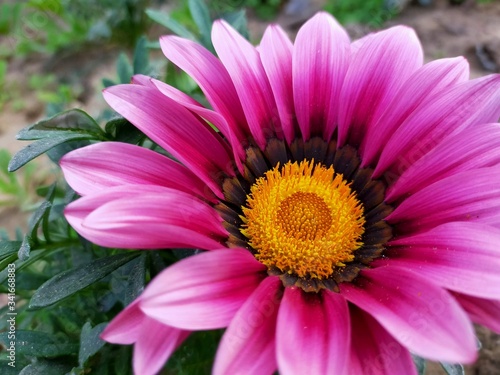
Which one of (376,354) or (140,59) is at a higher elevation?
(140,59)

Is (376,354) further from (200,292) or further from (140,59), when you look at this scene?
(140,59)

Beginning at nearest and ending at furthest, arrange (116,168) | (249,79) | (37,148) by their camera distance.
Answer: (116,168), (37,148), (249,79)

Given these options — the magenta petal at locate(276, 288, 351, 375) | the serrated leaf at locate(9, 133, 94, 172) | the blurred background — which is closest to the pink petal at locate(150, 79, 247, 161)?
the serrated leaf at locate(9, 133, 94, 172)

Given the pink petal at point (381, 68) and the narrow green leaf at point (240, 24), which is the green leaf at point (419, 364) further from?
the narrow green leaf at point (240, 24)

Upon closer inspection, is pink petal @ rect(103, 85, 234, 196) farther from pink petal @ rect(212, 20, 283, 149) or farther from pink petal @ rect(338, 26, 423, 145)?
pink petal @ rect(338, 26, 423, 145)

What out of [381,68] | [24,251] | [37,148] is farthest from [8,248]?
[381,68]

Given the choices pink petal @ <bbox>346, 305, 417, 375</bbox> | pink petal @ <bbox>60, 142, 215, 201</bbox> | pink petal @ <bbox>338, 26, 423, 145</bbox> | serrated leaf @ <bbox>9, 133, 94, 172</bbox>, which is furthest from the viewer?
pink petal @ <bbox>338, 26, 423, 145</bbox>

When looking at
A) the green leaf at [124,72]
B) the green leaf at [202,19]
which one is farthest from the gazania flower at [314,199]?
the green leaf at [124,72]
